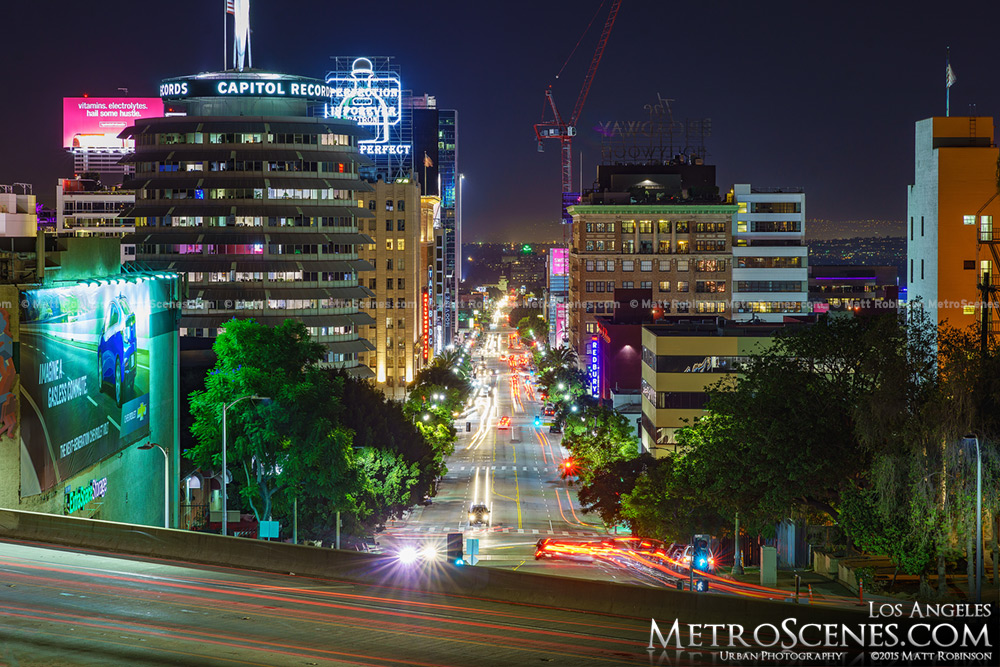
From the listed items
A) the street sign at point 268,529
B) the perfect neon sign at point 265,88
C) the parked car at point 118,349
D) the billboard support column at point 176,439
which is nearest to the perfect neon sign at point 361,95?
the perfect neon sign at point 265,88

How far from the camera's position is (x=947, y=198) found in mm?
87312

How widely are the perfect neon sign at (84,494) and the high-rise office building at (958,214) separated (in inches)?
2319

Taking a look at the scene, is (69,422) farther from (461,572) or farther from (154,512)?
(461,572)

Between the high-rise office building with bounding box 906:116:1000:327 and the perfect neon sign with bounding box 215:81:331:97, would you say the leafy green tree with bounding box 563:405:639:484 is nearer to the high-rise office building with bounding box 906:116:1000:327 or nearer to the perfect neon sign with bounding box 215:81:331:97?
the high-rise office building with bounding box 906:116:1000:327

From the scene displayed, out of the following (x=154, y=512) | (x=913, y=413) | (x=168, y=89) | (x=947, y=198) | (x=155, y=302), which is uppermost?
(x=168, y=89)

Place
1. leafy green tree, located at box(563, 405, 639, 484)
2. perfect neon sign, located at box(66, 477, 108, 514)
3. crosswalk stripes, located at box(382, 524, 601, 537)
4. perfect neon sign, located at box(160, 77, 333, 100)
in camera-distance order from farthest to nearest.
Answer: perfect neon sign, located at box(160, 77, 333, 100), leafy green tree, located at box(563, 405, 639, 484), crosswalk stripes, located at box(382, 524, 601, 537), perfect neon sign, located at box(66, 477, 108, 514)

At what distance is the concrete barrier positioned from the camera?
88.4 feet

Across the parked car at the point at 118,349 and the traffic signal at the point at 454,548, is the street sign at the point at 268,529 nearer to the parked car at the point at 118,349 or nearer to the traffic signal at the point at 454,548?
the traffic signal at the point at 454,548

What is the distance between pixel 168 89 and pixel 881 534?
102 meters

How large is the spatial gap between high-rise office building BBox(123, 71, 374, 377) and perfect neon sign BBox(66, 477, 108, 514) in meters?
69.4

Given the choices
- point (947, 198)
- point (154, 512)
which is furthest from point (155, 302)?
point (947, 198)

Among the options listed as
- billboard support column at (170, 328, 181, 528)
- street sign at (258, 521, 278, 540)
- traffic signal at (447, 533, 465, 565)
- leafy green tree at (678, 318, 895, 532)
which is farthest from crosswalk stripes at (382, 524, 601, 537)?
street sign at (258, 521, 278, 540)

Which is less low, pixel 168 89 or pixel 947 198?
pixel 168 89

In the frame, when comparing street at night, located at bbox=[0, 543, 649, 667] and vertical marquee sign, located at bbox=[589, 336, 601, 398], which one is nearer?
street at night, located at bbox=[0, 543, 649, 667]
